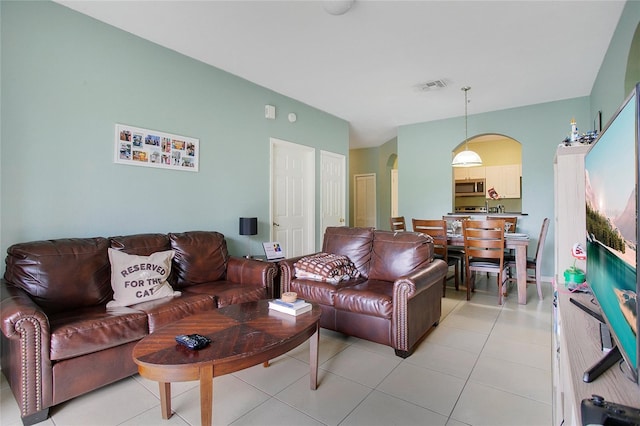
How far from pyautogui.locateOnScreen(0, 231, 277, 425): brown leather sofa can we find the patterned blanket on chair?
0.28 meters

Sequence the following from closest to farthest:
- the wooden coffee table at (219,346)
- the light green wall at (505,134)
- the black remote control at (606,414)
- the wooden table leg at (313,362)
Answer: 1. the black remote control at (606,414)
2. the wooden coffee table at (219,346)
3. the wooden table leg at (313,362)
4. the light green wall at (505,134)

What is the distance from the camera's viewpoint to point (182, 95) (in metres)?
3.43

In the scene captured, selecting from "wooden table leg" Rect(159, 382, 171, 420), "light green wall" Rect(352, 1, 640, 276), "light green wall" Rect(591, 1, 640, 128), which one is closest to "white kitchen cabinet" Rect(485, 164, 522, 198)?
"light green wall" Rect(352, 1, 640, 276)

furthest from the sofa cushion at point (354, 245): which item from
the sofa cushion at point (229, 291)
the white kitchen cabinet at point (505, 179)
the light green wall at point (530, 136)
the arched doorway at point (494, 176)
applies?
the white kitchen cabinet at point (505, 179)

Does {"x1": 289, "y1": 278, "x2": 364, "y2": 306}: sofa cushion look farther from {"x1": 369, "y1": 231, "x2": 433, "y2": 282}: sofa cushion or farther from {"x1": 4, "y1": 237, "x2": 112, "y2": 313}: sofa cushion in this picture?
{"x1": 4, "y1": 237, "x2": 112, "y2": 313}: sofa cushion

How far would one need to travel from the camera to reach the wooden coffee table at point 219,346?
1.38m

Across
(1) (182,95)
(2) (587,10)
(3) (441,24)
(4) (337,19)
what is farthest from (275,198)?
(2) (587,10)

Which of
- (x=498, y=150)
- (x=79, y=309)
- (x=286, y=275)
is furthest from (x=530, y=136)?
(x=79, y=309)

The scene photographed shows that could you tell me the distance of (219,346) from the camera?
1.53 meters

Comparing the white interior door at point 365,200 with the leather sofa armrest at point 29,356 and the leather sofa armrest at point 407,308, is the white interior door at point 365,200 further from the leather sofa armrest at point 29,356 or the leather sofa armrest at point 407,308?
the leather sofa armrest at point 29,356

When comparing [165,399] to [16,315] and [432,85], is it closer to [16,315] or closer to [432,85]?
[16,315]

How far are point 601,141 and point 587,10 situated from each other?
241cm

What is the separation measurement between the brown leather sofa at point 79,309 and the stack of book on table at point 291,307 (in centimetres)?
71

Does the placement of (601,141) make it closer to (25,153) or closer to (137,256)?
(137,256)
